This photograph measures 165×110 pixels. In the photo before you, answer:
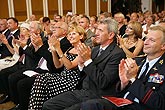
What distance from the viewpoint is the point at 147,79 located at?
2018 millimetres

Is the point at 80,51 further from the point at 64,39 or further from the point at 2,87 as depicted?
the point at 2,87

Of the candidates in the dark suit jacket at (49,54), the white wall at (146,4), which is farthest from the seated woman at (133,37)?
the white wall at (146,4)

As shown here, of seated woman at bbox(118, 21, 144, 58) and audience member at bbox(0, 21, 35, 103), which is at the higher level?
seated woman at bbox(118, 21, 144, 58)

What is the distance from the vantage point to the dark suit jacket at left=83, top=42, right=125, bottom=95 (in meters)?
2.28

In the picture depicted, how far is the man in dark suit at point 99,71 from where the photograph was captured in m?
2.28

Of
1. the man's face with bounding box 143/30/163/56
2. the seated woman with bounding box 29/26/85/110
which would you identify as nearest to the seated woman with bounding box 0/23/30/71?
the seated woman with bounding box 29/26/85/110

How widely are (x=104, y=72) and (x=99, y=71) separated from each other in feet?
0.19

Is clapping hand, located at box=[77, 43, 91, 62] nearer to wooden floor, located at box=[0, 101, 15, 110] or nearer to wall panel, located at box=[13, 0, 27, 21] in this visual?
wooden floor, located at box=[0, 101, 15, 110]

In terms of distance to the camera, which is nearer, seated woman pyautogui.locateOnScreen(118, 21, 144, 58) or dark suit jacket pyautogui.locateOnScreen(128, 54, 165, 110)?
dark suit jacket pyautogui.locateOnScreen(128, 54, 165, 110)

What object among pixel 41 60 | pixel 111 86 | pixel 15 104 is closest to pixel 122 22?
pixel 41 60

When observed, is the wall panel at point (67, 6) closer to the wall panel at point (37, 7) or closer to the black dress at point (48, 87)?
the wall panel at point (37, 7)

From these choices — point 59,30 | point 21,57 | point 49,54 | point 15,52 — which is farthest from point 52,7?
point 49,54

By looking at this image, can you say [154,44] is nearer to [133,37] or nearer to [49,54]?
[49,54]

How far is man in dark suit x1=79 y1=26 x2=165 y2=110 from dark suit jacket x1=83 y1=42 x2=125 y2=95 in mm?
136
